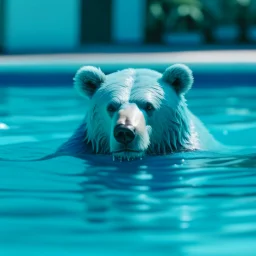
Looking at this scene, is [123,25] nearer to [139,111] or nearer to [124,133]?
[139,111]

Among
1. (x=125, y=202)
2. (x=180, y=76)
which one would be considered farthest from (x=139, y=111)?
(x=125, y=202)

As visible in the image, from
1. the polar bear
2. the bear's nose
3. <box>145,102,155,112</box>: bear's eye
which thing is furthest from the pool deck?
the bear's nose

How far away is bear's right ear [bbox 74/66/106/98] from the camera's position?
483 cm

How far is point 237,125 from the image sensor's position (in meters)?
7.22

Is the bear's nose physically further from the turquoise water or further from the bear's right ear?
the bear's right ear

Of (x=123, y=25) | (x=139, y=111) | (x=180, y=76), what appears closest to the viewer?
(x=139, y=111)

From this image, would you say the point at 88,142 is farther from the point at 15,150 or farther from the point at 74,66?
the point at 74,66

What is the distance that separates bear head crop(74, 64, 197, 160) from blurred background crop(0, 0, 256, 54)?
8252 mm

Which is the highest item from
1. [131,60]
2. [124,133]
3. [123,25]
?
[123,25]

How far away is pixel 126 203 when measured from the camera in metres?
3.94

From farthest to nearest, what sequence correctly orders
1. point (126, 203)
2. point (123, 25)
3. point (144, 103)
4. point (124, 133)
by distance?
1. point (123, 25)
2. point (144, 103)
3. point (124, 133)
4. point (126, 203)

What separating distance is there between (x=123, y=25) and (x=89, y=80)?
1053 cm

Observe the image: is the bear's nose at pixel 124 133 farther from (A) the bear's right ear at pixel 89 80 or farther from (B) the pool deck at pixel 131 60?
(B) the pool deck at pixel 131 60

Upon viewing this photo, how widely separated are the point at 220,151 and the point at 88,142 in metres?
0.94
